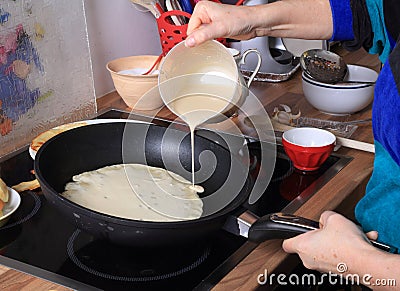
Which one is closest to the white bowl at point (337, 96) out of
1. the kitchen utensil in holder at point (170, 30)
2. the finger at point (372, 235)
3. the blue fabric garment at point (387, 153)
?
the kitchen utensil in holder at point (170, 30)

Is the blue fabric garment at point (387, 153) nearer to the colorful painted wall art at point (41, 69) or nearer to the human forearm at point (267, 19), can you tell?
the human forearm at point (267, 19)

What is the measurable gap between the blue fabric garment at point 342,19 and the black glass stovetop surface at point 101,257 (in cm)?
36

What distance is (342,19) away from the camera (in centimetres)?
122

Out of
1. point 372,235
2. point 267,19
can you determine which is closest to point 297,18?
point 267,19

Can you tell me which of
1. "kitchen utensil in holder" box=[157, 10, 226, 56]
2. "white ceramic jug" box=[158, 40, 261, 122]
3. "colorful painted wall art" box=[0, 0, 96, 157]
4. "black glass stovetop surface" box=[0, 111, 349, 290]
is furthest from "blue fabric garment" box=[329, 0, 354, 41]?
"colorful painted wall art" box=[0, 0, 96, 157]

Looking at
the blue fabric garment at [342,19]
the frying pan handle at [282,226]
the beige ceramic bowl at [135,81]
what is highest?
the blue fabric garment at [342,19]

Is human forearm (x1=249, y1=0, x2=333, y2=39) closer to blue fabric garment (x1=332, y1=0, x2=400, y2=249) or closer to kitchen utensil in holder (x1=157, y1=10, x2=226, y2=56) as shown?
blue fabric garment (x1=332, y1=0, x2=400, y2=249)

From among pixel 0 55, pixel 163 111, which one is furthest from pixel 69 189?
pixel 163 111

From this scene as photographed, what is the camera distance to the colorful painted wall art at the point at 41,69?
1339 millimetres

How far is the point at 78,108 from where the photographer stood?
1.57 m

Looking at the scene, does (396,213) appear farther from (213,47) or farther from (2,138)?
(2,138)

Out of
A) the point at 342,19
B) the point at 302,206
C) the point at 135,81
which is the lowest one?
the point at 302,206

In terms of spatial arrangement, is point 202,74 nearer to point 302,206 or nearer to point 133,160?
point 133,160

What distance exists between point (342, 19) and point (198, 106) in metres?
0.35
